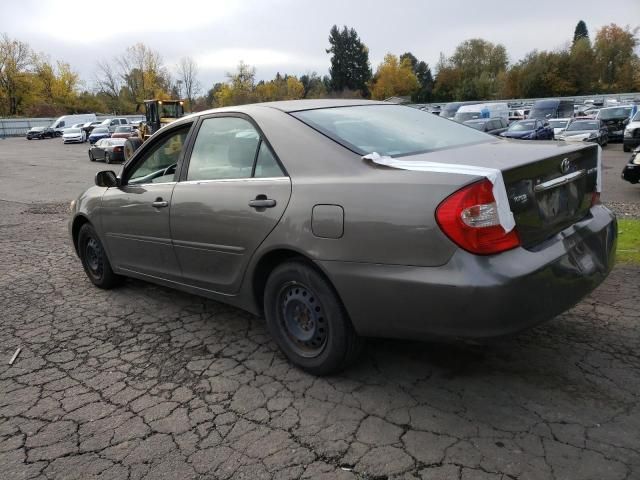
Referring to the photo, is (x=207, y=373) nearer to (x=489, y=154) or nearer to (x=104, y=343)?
(x=104, y=343)

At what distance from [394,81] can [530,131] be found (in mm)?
63856

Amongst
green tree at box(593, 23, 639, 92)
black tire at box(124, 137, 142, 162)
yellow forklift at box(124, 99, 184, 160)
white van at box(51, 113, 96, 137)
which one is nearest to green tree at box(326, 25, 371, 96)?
green tree at box(593, 23, 639, 92)

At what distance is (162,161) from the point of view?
4.20 meters

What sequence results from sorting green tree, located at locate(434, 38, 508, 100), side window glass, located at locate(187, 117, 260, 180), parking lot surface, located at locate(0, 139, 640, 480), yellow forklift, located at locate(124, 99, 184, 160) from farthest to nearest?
green tree, located at locate(434, 38, 508, 100)
yellow forklift, located at locate(124, 99, 184, 160)
side window glass, located at locate(187, 117, 260, 180)
parking lot surface, located at locate(0, 139, 640, 480)

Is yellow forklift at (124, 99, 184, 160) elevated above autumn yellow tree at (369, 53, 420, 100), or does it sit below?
below

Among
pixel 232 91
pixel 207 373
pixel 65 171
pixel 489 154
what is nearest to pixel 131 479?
pixel 207 373

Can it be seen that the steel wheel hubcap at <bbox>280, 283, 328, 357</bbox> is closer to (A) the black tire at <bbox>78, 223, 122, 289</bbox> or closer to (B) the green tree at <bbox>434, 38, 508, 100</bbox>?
(A) the black tire at <bbox>78, 223, 122, 289</bbox>

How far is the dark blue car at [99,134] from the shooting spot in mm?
35219

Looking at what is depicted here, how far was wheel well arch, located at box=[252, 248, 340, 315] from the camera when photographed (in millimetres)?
2954

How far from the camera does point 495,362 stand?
318 centimetres

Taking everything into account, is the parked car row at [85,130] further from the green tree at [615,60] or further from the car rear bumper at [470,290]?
the green tree at [615,60]

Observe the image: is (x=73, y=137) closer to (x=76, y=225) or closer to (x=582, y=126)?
(x=582, y=126)

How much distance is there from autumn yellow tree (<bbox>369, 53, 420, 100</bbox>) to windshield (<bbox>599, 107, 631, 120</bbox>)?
58.0 m

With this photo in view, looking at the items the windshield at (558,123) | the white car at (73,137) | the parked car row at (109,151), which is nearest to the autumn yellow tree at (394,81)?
the white car at (73,137)
